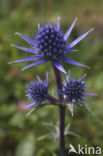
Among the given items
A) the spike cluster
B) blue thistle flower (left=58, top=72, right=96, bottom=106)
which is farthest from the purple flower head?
the spike cluster

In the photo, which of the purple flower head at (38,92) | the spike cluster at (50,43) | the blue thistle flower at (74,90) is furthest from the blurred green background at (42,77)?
the spike cluster at (50,43)

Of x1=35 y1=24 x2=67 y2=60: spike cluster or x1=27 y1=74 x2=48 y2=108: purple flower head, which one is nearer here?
x1=35 y1=24 x2=67 y2=60: spike cluster

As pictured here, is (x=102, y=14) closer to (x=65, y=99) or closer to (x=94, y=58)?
(x=94, y=58)

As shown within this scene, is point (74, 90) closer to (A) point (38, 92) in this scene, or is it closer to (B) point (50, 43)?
(A) point (38, 92)

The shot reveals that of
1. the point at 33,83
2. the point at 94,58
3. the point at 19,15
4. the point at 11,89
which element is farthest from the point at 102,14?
the point at 33,83

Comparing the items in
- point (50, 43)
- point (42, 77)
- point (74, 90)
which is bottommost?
point (42, 77)

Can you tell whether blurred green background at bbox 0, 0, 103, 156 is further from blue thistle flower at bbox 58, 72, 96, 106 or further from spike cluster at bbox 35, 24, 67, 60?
spike cluster at bbox 35, 24, 67, 60

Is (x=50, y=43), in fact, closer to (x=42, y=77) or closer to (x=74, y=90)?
(x=74, y=90)

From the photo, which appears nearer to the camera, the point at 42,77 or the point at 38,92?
the point at 38,92

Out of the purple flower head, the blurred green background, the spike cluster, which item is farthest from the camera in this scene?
the blurred green background

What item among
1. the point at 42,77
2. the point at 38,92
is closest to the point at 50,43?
the point at 38,92

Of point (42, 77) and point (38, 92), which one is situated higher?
point (38, 92)
